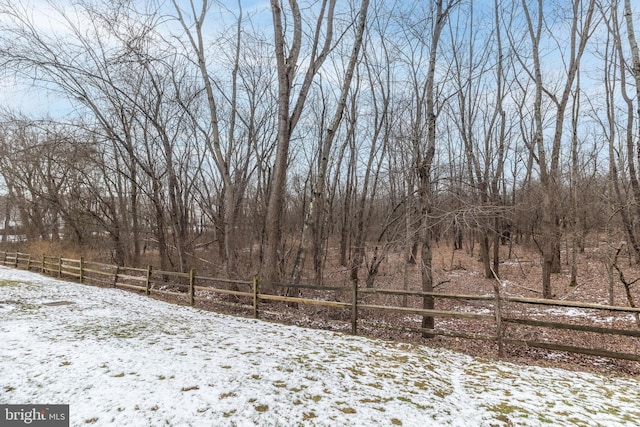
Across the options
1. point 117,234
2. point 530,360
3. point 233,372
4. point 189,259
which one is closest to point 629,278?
point 530,360

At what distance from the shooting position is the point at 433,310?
606 centimetres

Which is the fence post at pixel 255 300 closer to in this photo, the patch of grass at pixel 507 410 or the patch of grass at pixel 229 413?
the patch of grass at pixel 229 413

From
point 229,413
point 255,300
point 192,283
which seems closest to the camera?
point 229,413

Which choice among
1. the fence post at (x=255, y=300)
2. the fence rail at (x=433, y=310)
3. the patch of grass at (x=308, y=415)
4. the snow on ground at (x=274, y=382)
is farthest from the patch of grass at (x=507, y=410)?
the fence post at (x=255, y=300)

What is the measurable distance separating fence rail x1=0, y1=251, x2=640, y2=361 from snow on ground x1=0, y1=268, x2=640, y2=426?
23.4 inches

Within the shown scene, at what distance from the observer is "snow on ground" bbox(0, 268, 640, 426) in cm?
325

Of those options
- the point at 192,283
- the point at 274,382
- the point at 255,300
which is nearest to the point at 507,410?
the point at 274,382

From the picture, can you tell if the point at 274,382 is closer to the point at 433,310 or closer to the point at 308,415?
the point at 308,415

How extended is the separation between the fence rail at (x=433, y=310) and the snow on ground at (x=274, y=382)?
594mm

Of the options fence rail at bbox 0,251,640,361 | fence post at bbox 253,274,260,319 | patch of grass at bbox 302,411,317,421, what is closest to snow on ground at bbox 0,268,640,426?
patch of grass at bbox 302,411,317,421

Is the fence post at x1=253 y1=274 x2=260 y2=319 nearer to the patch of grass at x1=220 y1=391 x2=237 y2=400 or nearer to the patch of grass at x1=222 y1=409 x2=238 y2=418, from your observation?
the patch of grass at x1=220 y1=391 x2=237 y2=400

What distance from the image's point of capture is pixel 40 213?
23344mm

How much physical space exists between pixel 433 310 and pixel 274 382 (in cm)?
349

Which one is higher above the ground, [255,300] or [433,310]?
[433,310]
